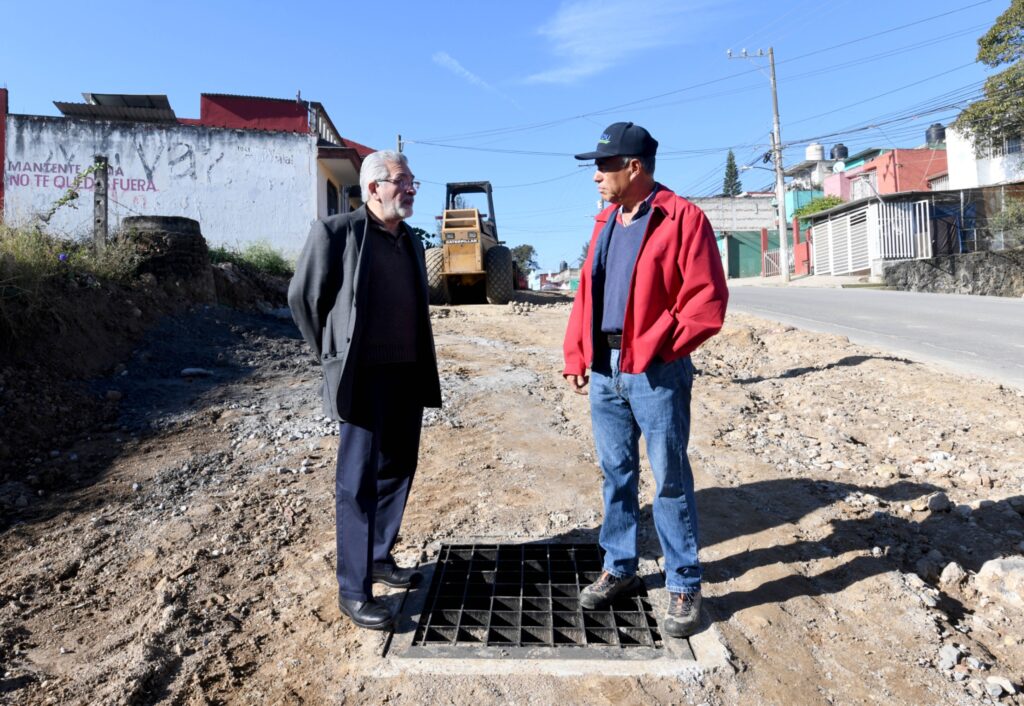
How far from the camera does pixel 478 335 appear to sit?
9.99 m

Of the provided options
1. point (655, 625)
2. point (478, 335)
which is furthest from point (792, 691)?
point (478, 335)

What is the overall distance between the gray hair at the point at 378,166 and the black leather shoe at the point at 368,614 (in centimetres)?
155

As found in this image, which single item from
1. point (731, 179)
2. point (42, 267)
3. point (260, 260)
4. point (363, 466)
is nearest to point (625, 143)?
point (363, 466)

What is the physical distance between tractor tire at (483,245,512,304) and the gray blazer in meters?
11.9

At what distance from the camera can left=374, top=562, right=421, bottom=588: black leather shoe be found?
2957 millimetres

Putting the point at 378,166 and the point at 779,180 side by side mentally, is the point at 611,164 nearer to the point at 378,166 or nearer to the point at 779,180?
the point at 378,166

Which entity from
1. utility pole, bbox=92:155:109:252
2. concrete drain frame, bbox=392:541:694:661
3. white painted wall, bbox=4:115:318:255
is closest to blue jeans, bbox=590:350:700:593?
concrete drain frame, bbox=392:541:694:661

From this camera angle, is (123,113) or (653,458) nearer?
(653,458)

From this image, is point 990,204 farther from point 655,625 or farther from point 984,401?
point 655,625

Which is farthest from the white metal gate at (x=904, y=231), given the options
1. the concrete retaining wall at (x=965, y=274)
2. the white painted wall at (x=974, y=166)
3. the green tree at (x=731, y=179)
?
the green tree at (x=731, y=179)

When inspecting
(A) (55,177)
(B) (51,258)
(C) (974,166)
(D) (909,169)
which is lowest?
(B) (51,258)

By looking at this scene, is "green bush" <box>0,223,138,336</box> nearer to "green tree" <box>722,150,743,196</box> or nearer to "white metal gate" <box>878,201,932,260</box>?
"white metal gate" <box>878,201,932,260</box>

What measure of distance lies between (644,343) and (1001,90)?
93.6 ft

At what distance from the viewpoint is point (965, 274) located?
21391mm
